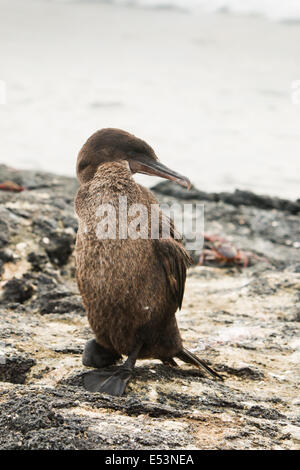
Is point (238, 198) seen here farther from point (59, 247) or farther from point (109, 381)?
point (109, 381)

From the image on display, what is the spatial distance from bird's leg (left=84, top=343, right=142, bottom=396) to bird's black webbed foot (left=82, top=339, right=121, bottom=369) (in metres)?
0.13

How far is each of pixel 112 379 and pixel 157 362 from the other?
55cm

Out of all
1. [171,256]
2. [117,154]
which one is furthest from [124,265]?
[117,154]

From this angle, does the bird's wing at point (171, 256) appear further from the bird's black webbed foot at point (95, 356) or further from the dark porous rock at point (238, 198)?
the dark porous rock at point (238, 198)

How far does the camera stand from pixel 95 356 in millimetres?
3133

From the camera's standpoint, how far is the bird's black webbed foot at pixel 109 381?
2.80 m

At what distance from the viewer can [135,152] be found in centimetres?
331

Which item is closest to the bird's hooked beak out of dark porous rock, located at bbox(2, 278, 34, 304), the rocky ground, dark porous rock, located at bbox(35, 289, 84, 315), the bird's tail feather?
the bird's tail feather

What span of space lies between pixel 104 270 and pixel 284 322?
1.79 metres

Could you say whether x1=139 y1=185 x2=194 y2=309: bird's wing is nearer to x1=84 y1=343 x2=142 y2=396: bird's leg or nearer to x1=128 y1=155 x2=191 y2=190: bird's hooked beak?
x1=128 y1=155 x2=191 y2=190: bird's hooked beak

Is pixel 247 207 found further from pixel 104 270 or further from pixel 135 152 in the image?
pixel 104 270

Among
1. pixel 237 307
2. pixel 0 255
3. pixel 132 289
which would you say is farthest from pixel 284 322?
pixel 0 255

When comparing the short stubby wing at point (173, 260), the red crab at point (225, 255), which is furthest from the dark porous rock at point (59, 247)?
the short stubby wing at point (173, 260)

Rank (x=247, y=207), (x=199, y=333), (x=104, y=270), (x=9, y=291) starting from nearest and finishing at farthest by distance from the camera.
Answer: (x=104, y=270)
(x=199, y=333)
(x=9, y=291)
(x=247, y=207)
